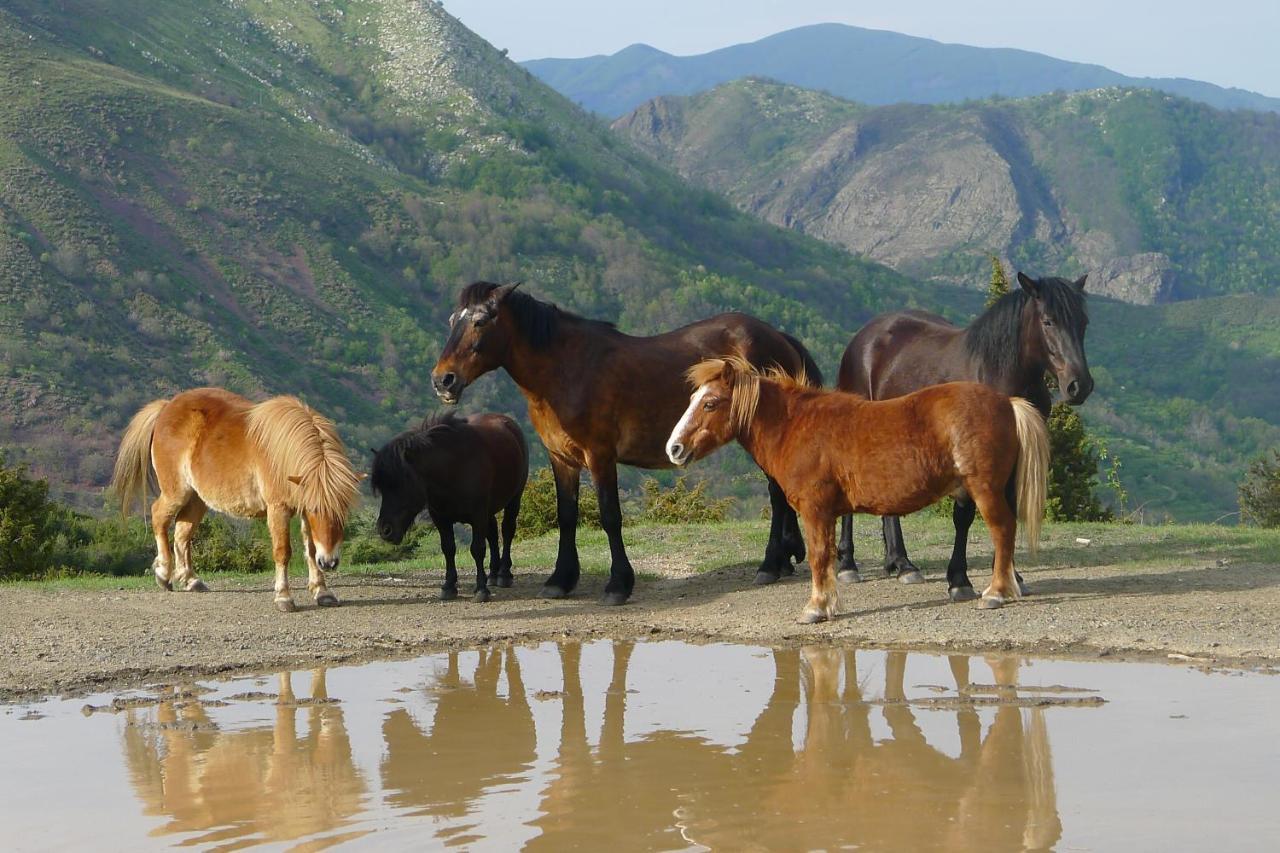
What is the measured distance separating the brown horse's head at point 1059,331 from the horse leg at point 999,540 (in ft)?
4.04

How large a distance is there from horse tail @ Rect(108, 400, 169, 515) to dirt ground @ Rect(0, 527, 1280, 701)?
3.38 ft

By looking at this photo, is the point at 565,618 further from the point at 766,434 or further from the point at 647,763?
the point at 647,763

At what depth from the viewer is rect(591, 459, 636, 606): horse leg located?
12070mm

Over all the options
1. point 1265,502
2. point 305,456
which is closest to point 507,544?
point 305,456

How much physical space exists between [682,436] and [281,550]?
3455mm

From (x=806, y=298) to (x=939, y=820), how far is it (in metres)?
101

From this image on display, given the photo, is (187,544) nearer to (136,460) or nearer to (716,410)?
(136,460)

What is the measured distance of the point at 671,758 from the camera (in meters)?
6.91

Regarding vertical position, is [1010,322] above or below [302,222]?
below

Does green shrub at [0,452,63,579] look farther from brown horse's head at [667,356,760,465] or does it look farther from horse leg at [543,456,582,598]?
brown horse's head at [667,356,760,465]

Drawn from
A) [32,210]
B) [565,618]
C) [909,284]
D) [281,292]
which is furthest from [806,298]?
[565,618]

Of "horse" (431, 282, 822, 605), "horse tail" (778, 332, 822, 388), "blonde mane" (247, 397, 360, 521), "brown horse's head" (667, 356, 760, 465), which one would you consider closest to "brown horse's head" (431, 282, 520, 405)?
"horse" (431, 282, 822, 605)

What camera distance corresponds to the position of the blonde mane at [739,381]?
1076 cm

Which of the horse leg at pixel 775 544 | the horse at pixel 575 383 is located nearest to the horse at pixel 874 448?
the horse at pixel 575 383
